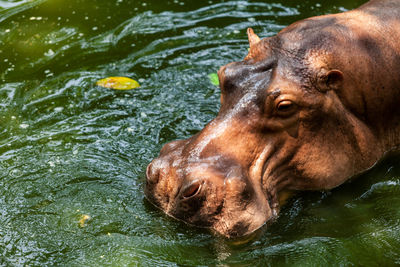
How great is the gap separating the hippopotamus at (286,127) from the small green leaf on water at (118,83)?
237 cm

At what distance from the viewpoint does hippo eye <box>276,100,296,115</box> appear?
15.8 ft

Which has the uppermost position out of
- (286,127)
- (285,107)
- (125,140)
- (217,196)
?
(285,107)

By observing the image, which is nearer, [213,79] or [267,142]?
[267,142]

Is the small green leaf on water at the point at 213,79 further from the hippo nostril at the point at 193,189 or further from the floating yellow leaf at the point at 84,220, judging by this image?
the hippo nostril at the point at 193,189

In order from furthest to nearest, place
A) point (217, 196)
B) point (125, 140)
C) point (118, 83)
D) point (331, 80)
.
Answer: point (118, 83) < point (125, 140) < point (331, 80) < point (217, 196)

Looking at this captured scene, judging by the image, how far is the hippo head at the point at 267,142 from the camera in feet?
15.0

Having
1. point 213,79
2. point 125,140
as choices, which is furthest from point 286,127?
point 213,79

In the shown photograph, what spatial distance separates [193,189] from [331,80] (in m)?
1.53

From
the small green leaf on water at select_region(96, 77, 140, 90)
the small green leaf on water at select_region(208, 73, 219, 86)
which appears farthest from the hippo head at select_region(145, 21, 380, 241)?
the small green leaf on water at select_region(96, 77, 140, 90)

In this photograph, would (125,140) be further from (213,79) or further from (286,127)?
(286,127)

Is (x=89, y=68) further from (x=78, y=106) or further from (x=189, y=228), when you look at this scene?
(x=189, y=228)

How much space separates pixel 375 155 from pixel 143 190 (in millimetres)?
2153

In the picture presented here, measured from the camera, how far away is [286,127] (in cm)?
494

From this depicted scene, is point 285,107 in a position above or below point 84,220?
above
